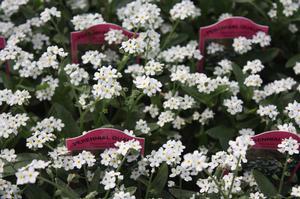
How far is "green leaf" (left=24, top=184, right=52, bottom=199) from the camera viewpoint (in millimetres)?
2578

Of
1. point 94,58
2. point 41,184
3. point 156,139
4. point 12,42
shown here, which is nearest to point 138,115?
point 156,139

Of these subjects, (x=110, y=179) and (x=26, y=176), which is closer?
(x=26, y=176)

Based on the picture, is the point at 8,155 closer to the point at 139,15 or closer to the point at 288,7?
the point at 139,15

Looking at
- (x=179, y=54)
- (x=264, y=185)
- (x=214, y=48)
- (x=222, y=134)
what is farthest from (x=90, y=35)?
(x=264, y=185)

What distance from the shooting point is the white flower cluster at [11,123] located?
269cm

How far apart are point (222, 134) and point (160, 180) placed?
0.54 metres

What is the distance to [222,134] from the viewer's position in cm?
297

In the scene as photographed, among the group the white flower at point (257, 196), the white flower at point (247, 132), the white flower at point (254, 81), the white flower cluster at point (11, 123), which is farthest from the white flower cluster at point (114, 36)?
the white flower at point (257, 196)

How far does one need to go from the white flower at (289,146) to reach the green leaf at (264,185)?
0.65 feet

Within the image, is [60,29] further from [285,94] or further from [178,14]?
[285,94]

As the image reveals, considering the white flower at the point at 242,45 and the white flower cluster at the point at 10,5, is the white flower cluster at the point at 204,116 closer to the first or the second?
the white flower at the point at 242,45

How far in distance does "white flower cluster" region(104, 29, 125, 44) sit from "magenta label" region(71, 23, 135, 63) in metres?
0.04

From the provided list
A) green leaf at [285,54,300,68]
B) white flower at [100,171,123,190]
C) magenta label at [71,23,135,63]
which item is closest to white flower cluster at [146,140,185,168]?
white flower at [100,171,123,190]

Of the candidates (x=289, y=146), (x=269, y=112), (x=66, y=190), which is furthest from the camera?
(x=269, y=112)
